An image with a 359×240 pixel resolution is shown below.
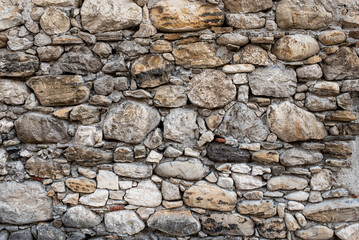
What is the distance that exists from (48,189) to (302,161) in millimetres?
1960

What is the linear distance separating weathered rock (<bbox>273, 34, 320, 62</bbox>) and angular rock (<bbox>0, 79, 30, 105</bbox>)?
1968 mm

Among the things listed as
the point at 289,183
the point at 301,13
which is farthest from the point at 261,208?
the point at 301,13

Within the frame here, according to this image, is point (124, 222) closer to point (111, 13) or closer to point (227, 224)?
point (227, 224)

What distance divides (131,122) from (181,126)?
38 centimetres

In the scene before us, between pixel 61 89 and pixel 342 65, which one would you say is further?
pixel 61 89

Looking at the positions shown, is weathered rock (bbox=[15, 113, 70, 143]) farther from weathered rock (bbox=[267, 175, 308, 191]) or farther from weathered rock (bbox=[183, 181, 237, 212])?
weathered rock (bbox=[267, 175, 308, 191])

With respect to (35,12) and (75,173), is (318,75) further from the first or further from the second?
(35,12)

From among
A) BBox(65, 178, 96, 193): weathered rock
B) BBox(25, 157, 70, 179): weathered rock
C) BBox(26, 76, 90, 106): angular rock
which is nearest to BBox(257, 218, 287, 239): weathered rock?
BBox(65, 178, 96, 193): weathered rock

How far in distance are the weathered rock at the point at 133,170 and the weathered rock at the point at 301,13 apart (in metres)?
1.49

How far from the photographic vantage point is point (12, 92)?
76.4 inches

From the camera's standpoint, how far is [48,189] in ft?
6.50

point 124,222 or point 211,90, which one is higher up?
point 211,90

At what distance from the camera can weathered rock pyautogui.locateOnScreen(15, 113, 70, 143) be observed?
76.3 inches

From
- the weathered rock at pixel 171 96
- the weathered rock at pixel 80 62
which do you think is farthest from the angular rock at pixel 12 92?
the weathered rock at pixel 171 96
